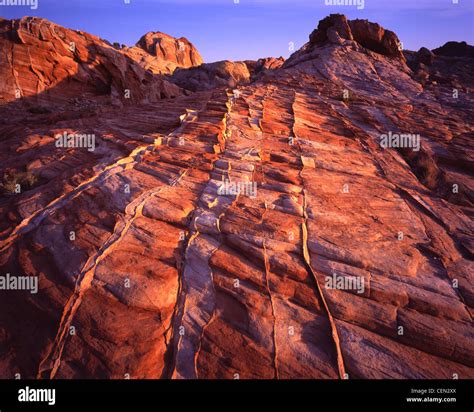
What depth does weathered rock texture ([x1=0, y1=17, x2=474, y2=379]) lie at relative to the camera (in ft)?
14.5

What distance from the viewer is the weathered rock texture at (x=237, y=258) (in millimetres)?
4414

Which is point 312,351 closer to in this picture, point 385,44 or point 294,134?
point 294,134

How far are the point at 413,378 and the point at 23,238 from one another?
891 centimetres

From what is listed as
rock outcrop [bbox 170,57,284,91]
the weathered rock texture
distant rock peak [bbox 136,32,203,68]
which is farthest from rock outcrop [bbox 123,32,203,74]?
the weathered rock texture

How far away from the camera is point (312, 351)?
444 cm

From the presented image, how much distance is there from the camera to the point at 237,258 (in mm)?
5699

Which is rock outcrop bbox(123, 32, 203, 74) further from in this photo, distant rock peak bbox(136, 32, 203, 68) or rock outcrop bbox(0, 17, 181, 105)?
rock outcrop bbox(0, 17, 181, 105)

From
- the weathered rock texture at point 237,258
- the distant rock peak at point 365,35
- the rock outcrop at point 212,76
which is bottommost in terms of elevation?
the weathered rock texture at point 237,258

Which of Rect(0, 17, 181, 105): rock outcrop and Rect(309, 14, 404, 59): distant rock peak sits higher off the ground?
Rect(309, 14, 404, 59): distant rock peak
